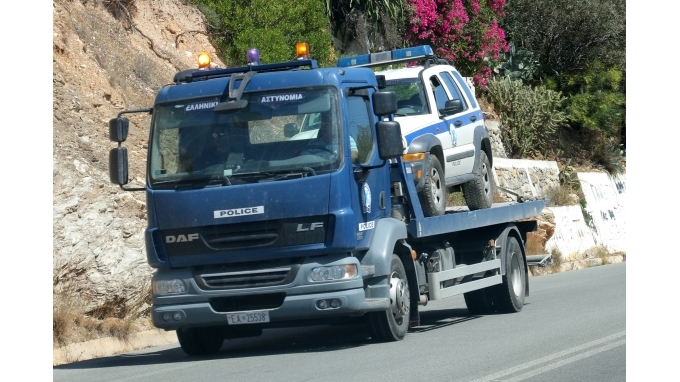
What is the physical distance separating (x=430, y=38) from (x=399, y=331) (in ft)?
57.6

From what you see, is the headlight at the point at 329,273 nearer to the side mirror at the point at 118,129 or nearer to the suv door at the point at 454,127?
the side mirror at the point at 118,129

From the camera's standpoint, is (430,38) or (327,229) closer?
(327,229)

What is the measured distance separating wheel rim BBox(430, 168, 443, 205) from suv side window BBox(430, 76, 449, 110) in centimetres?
130

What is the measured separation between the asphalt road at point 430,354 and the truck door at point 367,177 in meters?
1.29

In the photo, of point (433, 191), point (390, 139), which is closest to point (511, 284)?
point (433, 191)

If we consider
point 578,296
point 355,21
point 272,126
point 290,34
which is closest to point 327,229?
point 272,126

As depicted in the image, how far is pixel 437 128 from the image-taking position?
520 inches

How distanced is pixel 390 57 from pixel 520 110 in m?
16.9

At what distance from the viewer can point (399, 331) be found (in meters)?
11.0

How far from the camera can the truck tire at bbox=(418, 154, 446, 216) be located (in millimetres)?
12086

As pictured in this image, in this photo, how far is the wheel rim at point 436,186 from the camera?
40.5ft

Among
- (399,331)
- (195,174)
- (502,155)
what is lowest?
(399,331)

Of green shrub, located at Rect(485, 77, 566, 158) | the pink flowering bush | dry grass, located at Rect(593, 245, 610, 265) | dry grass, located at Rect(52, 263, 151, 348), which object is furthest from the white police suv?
green shrub, located at Rect(485, 77, 566, 158)

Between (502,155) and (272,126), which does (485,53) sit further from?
(272,126)
